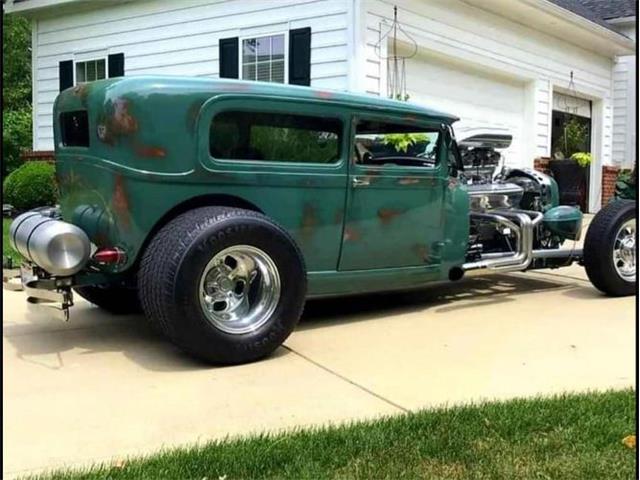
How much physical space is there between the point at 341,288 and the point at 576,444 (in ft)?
7.88

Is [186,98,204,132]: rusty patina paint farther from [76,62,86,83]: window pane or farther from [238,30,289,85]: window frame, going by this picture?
[76,62,86,83]: window pane

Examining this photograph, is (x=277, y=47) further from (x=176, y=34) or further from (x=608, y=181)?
(x=608, y=181)

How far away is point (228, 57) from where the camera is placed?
1138 centimetres

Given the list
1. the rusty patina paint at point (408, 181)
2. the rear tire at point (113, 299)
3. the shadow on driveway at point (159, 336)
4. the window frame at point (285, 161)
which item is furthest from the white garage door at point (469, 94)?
the rear tire at point (113, 299)

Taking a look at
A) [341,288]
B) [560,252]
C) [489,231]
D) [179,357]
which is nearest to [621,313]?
[560,252]

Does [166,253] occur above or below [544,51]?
below

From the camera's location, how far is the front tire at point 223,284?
162 inches

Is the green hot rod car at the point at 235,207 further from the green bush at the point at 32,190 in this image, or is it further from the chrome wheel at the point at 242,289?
the green bush at the point at 32,190

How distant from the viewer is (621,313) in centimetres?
572

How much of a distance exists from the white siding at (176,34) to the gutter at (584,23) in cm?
400

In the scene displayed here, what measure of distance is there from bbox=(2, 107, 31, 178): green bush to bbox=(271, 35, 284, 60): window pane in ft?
22.5

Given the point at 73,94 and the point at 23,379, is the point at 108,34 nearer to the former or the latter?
the point at 73,94

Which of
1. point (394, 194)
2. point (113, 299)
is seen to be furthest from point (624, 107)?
point (113, 299)

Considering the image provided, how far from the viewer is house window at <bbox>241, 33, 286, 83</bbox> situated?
35.9 feet
